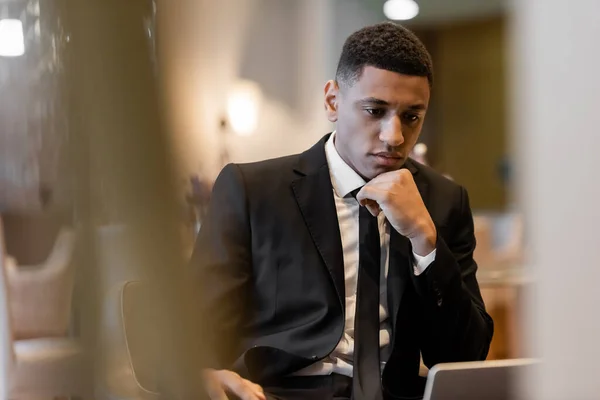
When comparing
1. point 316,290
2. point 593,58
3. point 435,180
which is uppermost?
point 593,58

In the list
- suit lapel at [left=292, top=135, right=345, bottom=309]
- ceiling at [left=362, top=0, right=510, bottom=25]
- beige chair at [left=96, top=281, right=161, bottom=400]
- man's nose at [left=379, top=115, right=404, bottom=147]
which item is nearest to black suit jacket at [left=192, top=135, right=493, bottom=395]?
suit lapel at [left=292, top=135, right=345, bottom=309]

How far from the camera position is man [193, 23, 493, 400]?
881mm

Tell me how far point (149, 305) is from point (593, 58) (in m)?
A: 0.14

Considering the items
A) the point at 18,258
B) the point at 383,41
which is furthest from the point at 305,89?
the point at 18,258

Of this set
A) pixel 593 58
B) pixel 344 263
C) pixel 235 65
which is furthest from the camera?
pixel 344 263

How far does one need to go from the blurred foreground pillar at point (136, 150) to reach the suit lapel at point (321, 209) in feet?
2.27

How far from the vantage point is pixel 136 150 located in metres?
0.20

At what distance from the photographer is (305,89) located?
812mm

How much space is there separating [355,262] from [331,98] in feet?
0.71

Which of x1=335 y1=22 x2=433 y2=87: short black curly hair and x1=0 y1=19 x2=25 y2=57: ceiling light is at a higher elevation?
x1=335 y1=22 x2=433 y2=87: short black curly hair

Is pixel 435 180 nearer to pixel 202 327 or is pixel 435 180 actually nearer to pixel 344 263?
pixel 344 263

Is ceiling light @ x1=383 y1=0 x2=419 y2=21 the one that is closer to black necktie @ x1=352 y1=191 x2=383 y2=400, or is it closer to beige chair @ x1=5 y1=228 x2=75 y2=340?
black necktie @ x1=352 y1=191 x2=383 y2=400

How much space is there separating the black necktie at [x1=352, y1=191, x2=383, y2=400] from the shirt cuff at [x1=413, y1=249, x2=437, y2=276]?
47 millimetres

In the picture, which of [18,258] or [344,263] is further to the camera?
[344,263]
